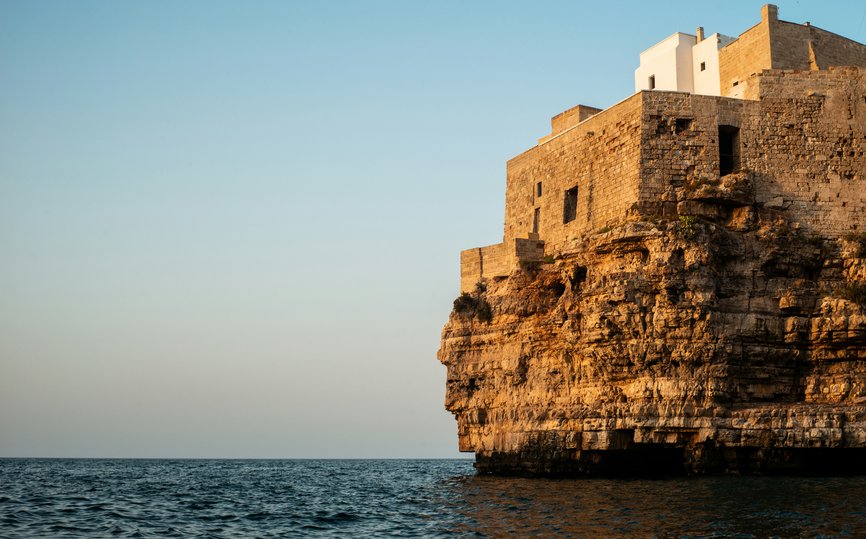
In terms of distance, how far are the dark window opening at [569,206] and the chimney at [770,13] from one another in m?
8.54

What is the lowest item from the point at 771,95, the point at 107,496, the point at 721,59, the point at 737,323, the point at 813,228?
the point at 107,496

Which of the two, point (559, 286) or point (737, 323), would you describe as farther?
point (559, 286)

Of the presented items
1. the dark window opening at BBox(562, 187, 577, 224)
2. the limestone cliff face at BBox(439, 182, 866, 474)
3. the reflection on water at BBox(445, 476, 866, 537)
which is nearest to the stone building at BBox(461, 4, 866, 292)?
the limestone cliff face at BBox(439, 182, 866, 474)

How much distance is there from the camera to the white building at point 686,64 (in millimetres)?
35156

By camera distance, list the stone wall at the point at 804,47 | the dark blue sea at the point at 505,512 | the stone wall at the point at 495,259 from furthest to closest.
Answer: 1. the stone wall at the point at 495,259
2. the stone wall at the point at 804,47
3. the dark blue sea at the point at 505,512

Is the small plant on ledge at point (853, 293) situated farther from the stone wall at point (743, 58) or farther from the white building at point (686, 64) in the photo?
the white building at point (686, 64)

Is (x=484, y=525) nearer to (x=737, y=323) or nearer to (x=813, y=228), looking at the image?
(x=737, y=323)

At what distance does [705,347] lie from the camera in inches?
1134

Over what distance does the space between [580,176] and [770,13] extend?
8.21m

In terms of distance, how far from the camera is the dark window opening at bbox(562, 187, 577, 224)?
35844 millimetres

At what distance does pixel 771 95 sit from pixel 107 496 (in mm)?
25936

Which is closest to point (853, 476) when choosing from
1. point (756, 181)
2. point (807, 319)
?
point (807, 319)

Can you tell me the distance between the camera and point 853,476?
27094 mm

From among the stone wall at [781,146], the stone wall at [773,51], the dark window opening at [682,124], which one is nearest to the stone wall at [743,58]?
the stone wall at [773,51]
